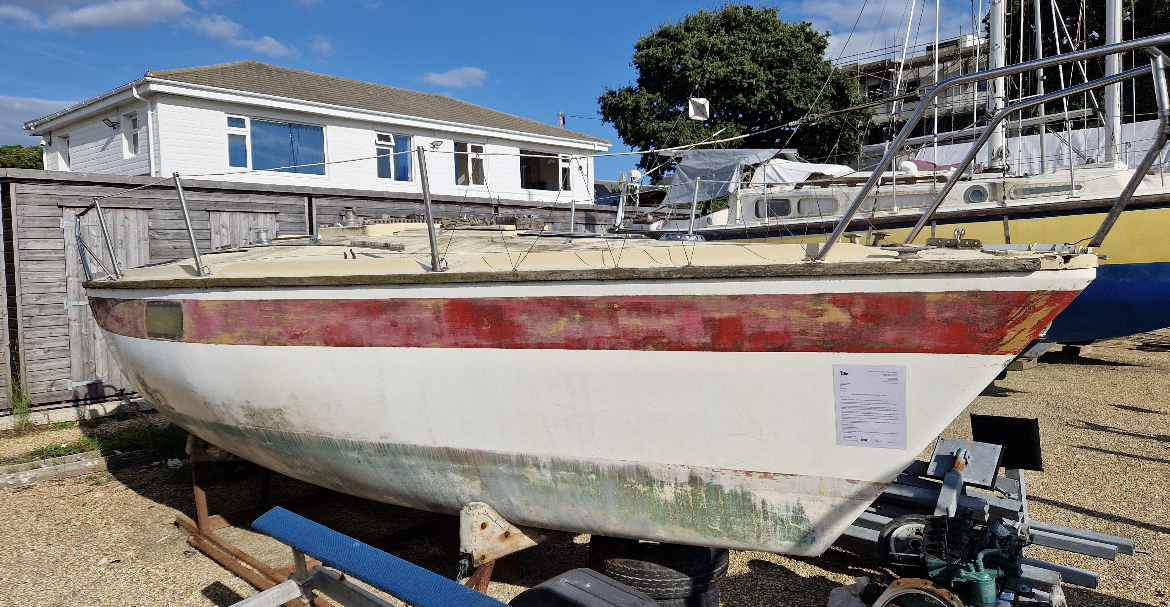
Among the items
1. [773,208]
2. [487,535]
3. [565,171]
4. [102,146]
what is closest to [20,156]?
[102,146]

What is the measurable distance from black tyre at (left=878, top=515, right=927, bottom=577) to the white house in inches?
318

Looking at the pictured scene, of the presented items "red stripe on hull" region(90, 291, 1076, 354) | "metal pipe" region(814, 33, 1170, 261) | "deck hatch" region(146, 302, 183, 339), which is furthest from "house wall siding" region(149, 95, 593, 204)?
"metal pipe" region(814, 33, 1170, 261)

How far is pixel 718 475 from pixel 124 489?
487cm

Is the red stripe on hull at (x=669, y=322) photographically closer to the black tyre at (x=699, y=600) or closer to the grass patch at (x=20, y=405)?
the black tyre at (x=699, y=600)

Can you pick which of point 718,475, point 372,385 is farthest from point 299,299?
point 718,475

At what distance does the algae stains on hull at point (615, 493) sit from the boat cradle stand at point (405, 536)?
0.09 m

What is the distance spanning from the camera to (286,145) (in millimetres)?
13969

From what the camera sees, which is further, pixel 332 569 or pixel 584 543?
pixel 584 543

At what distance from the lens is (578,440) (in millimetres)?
3115

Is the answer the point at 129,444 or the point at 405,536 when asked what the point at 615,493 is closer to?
the point at 405,536

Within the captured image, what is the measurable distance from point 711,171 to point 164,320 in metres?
10.1

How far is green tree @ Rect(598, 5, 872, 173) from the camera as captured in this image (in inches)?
1042

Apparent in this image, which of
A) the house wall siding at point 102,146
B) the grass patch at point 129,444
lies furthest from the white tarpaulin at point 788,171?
the house wall siding at point 102,146

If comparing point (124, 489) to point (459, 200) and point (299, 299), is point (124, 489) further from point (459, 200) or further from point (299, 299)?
point (459, 200)
